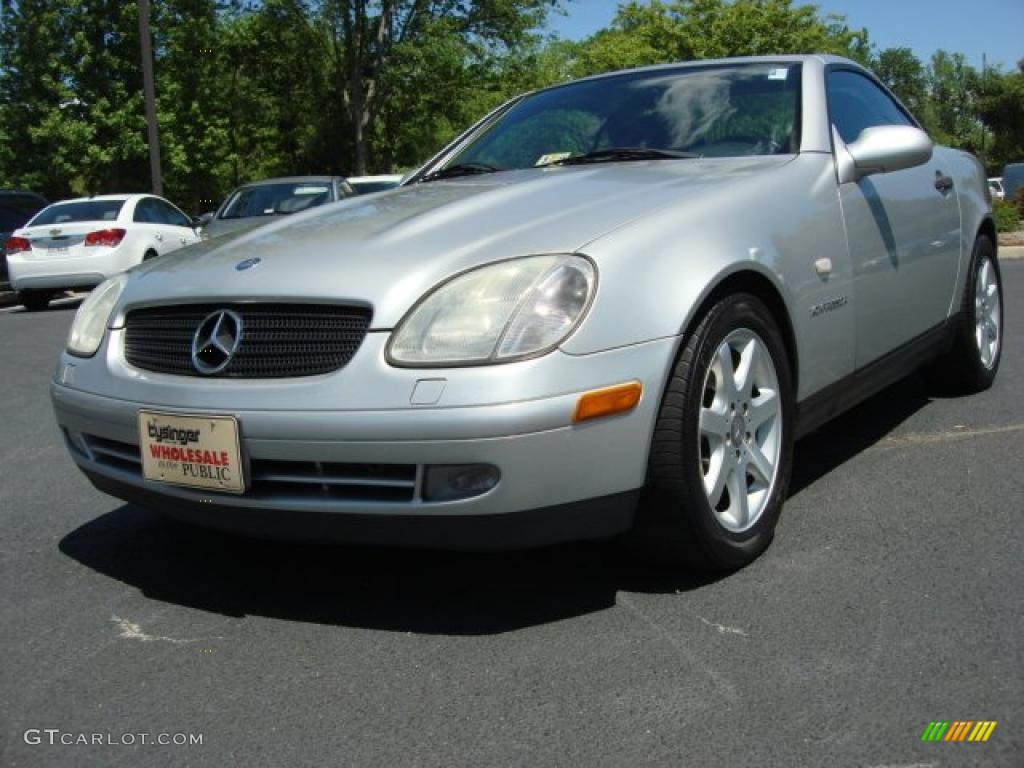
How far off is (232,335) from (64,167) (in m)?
28.0

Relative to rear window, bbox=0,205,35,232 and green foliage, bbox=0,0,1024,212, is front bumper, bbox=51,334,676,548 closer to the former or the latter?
rear window, bbox=0,205,35,232

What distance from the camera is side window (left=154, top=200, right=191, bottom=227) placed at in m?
14.5

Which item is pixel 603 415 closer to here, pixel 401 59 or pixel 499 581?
pixel 499 581

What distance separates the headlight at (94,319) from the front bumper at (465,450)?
54cm

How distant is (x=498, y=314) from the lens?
2537mm

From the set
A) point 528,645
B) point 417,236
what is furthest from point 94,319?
point 528,645

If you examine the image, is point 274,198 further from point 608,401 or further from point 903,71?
point 903,71

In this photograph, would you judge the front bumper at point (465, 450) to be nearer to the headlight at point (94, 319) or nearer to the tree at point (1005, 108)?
the headlight at point (94, 319)

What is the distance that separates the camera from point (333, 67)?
34125mm

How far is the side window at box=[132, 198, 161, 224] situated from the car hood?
10.9 meters

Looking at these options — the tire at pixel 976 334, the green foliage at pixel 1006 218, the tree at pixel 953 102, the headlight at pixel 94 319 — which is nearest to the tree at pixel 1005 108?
the tree at pixel 953 102

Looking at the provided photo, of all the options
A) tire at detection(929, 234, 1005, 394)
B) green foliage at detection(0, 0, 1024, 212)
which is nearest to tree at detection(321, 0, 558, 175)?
green foliage at detection(0, 0, 1024, 212)

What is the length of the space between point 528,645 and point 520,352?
0.72 meters

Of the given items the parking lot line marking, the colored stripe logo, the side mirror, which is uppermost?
the side mirror
